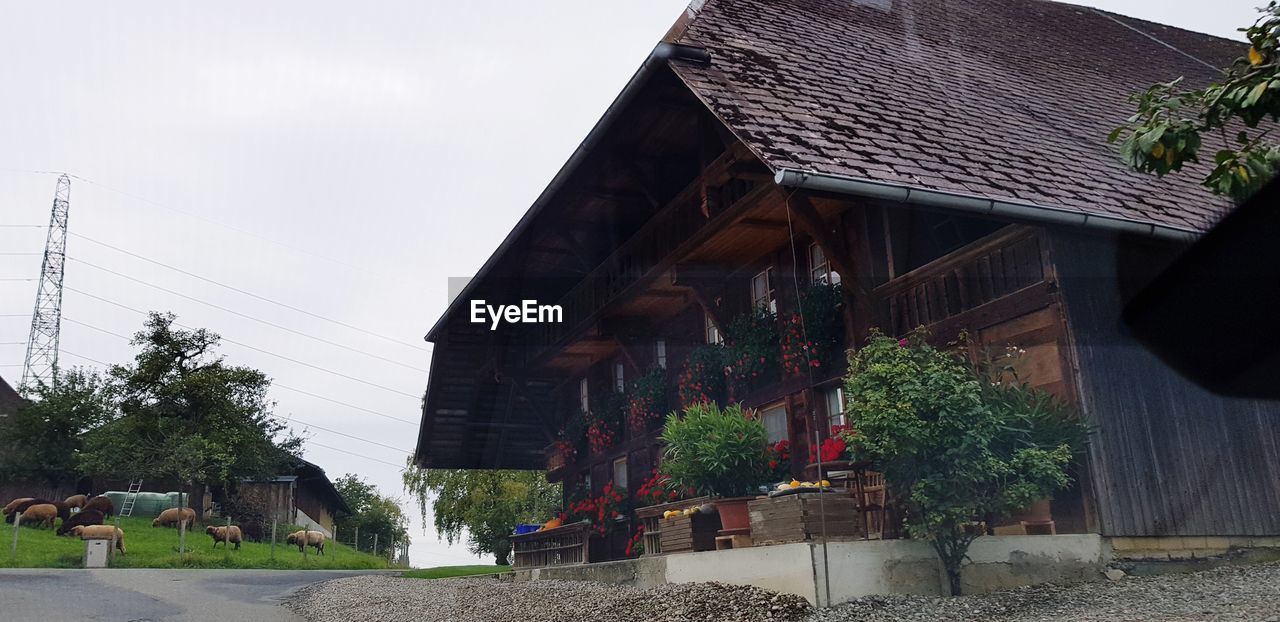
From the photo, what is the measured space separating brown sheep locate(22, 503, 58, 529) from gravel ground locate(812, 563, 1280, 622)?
33588mm

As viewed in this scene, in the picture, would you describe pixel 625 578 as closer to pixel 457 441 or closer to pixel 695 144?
pixel 695 144

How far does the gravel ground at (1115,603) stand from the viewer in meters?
6.15

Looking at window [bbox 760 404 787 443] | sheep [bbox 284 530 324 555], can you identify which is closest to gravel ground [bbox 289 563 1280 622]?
window [bbox 760 404 787 443]

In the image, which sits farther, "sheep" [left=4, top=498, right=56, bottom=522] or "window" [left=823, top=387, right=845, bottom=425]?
"sheep" [left=4, top=498, right=56, bottom=522]

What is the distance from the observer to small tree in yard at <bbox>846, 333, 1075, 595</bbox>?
7.82 m

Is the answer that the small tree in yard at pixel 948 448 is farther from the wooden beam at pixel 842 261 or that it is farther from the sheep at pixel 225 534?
the sheep at pixel 225 534

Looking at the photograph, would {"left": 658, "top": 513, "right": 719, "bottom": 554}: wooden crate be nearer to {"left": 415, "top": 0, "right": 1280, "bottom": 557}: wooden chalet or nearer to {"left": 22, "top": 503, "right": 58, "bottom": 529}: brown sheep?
{"left": 415, "top": 0, "right": 1280, "bottom": 557}: wooden chalet

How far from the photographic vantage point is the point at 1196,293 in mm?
10031

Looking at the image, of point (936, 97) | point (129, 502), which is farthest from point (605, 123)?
point (129, 502)

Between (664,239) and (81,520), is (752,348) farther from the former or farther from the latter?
(81,520)

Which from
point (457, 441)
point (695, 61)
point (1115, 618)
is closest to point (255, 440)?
point (457, 441)

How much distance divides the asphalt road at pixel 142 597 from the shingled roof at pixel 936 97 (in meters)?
7.75

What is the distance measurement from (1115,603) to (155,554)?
88.7 ft

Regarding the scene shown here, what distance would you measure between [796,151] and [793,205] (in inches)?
40.7
